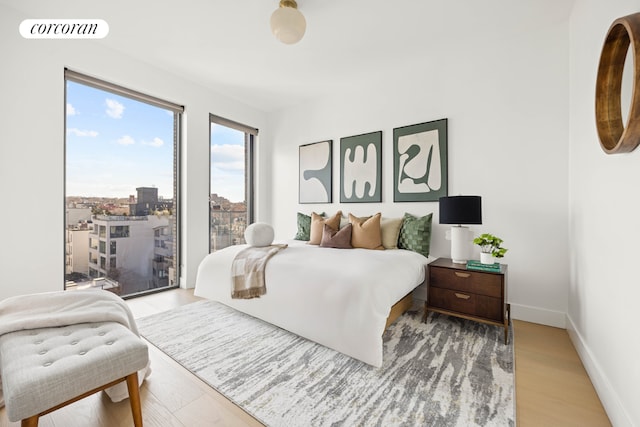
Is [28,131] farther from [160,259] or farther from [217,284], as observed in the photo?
[217,284]

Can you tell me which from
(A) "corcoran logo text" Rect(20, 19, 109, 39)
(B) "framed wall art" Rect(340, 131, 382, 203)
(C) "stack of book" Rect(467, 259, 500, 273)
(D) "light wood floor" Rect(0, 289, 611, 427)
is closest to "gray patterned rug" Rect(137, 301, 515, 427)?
(D) "light wood floor" Rect(0, 289, 611, 427)

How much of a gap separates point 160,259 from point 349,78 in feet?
11.0

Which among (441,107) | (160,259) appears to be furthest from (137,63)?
(441,107)

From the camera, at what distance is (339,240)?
2.99m

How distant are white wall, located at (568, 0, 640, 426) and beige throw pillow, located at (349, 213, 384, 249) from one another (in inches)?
64.2

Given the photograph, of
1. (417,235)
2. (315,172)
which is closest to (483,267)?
(417,235)

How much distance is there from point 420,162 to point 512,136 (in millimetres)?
879

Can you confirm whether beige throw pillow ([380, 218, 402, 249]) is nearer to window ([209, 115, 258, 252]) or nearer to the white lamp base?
the white lamp base

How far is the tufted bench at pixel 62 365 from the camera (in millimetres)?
922

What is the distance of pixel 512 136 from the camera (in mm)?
2559

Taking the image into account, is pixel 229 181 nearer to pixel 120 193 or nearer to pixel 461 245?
pixel 120 193

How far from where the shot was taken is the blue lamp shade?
7.50 feet

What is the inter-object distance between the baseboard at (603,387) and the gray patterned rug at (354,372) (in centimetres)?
40

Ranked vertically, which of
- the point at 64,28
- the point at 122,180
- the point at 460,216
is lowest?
the point at 460,216
